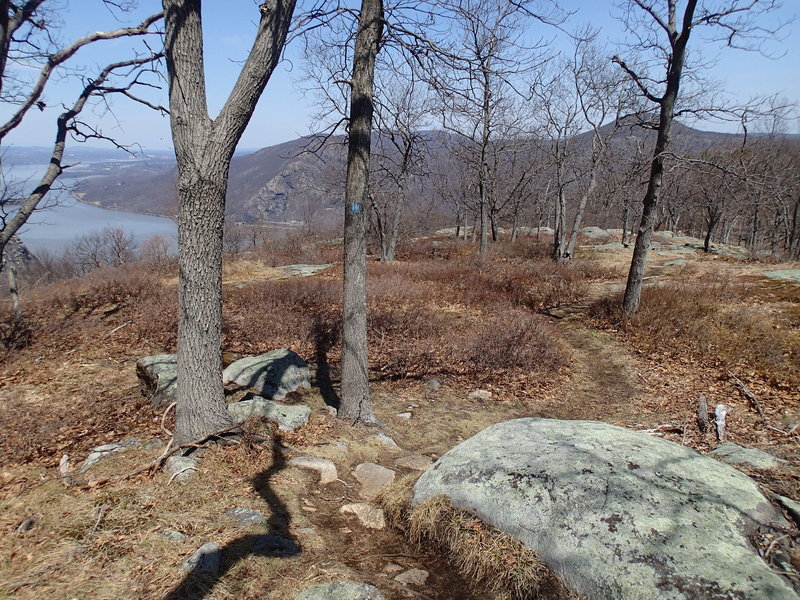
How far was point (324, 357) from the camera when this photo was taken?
8305 millimetres

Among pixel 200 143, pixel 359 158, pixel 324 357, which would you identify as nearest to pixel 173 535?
pixel 200 143

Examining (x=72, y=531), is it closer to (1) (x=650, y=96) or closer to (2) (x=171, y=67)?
(2) (x=171, y=67)

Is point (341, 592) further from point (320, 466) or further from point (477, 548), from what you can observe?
point (320, 466)

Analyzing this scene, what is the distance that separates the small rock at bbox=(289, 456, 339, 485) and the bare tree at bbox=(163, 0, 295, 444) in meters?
1.32

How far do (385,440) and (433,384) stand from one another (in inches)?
88.2

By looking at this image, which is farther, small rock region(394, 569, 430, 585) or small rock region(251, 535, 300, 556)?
small rock region(251, 535, 300, 556)

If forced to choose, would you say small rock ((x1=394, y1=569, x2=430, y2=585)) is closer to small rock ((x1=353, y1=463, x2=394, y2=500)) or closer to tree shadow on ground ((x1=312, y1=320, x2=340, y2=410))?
small rock ((x1=353, y1=463, x2=394, y2=500))

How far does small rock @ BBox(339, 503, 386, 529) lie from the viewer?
3.70 metres

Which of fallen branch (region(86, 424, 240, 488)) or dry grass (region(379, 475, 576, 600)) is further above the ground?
fallen branch (region(86, 424, 240, 488))

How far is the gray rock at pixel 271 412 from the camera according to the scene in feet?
17.0

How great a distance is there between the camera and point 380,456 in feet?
16.3

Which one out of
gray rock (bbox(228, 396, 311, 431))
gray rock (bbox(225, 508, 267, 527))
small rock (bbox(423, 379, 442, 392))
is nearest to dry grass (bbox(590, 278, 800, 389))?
small rock (bbox(423, 379, 442, 392))

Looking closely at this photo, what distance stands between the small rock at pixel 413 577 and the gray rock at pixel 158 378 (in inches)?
150

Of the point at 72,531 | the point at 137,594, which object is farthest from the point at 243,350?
the point at 137,594
